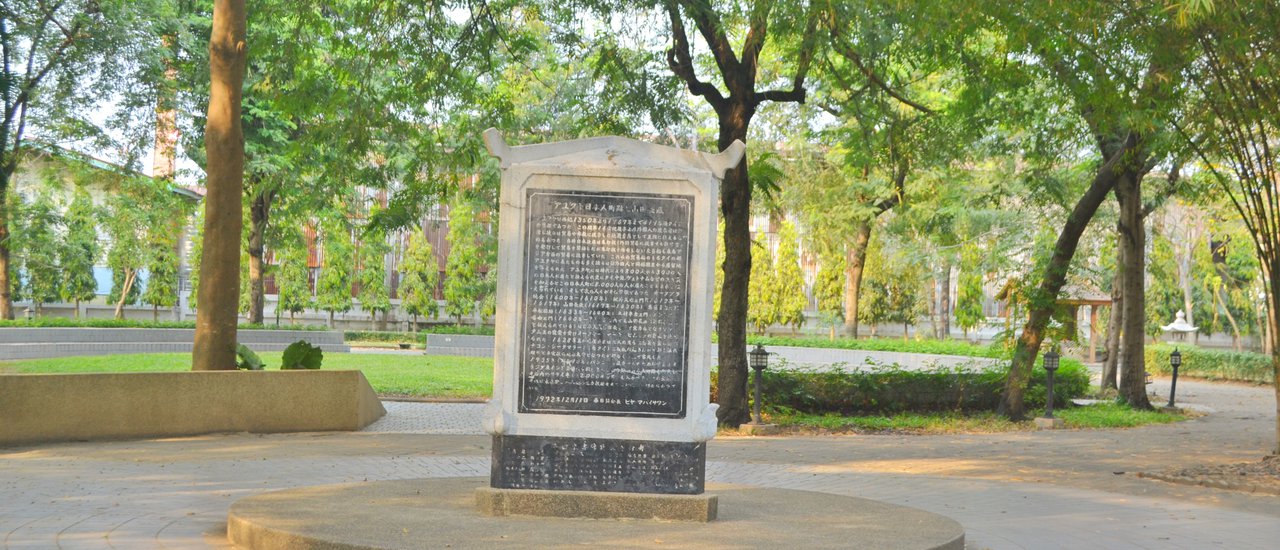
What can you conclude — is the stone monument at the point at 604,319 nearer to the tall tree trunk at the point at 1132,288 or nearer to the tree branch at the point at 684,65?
the tree branch at the point at 684,65

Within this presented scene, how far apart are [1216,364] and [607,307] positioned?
34.4m

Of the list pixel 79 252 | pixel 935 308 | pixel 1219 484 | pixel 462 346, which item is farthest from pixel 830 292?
Result: pixel 1219 484

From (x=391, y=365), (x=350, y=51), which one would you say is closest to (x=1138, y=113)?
(x=350, y=51)

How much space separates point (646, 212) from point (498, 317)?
121 cm

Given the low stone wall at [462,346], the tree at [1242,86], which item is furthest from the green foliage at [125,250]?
the tree at [1242,86]

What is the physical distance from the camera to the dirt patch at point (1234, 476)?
11.5 metres

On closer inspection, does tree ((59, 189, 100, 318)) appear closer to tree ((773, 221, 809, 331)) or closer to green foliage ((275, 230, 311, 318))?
green foliage ((275, 230, 311, 318))

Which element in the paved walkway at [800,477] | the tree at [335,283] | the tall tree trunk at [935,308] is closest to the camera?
the paved walkway at [800,477]

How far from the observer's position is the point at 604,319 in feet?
26.1

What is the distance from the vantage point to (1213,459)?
14.2 metres

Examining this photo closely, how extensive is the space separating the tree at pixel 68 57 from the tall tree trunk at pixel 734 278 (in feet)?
37.0

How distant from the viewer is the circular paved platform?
6840mm

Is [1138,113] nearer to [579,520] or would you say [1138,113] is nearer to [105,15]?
[579,520]

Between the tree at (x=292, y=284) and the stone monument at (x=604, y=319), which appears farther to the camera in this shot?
the tree at (x=292, y=284)
